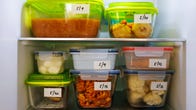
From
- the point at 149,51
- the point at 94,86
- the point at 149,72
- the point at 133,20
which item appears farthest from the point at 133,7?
the point at 94,86

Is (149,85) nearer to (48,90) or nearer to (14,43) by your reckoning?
(48,90)

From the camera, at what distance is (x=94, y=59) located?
3.99 ft

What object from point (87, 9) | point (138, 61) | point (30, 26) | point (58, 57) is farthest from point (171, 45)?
point (30, 26)

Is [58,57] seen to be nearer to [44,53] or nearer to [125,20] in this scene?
[44,53]

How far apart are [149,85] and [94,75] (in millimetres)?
285

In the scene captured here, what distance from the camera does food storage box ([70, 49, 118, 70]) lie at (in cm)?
121

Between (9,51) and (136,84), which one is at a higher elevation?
(9,51)

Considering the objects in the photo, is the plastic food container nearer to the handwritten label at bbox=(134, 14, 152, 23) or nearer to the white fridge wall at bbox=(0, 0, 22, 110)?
the white fridge wall at bbox=(0, 0, 22, 110)

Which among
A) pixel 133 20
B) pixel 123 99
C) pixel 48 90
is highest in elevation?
pixel 133 20

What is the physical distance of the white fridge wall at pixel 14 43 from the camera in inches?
40.6

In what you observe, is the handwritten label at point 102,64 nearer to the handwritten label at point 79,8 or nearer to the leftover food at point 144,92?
the leftover food at point 144,92

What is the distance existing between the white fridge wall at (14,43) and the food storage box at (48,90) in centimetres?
15

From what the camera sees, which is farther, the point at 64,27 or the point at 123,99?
the point at 123,99

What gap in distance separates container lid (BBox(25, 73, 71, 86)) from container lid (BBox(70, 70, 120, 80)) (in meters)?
0.07
